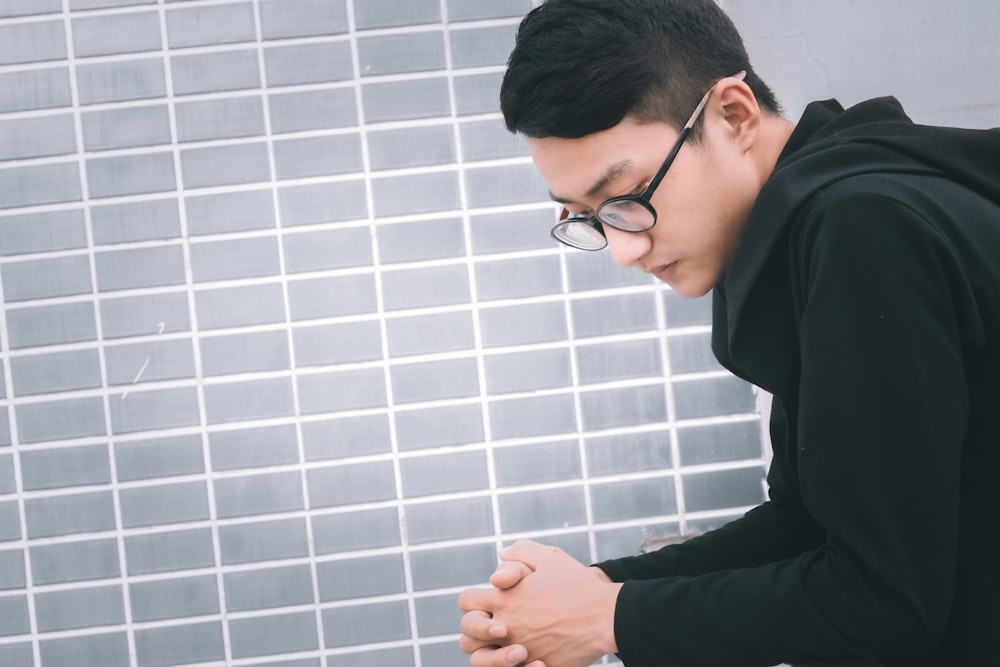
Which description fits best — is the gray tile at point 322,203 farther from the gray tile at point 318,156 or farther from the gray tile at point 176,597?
the gray tile at point 176,597

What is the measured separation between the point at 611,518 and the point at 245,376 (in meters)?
0.97

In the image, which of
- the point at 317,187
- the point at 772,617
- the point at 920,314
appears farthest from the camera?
the point at 317,187

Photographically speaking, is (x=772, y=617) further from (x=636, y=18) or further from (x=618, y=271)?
(x=618, y=271)

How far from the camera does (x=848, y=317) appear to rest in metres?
0.69

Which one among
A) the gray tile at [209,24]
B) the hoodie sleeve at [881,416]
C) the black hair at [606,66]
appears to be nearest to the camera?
the hoodie sleeve at [881,416]

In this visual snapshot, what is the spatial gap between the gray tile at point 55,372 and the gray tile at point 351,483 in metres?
0.59

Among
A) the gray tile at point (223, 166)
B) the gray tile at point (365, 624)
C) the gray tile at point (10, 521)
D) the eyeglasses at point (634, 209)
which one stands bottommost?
the gray tile at point (365, 624)


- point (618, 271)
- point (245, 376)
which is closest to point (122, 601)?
point (245, 376)

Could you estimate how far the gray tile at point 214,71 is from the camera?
78.3 inches

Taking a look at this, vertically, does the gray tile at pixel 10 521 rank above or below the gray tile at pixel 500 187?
below

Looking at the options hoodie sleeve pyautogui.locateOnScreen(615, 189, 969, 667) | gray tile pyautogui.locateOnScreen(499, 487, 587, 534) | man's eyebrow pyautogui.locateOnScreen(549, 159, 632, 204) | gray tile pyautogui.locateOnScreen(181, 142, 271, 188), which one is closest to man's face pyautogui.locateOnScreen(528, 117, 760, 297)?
man's eyebrow pyautogui.locateOnScreen(549, 159, 632, 204)

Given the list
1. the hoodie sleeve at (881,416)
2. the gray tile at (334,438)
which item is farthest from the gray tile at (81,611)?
the hoodie sleeve at (881,416)

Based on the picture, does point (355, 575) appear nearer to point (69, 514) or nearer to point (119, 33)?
point (69, 514)

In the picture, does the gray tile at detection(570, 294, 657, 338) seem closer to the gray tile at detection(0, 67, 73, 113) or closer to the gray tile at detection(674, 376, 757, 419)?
the gray tile at detection(674, 376, 757, 419)
